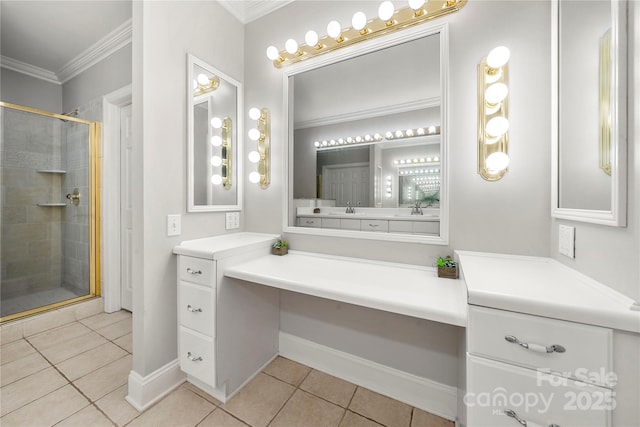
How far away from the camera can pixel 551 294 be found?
73 centimetres

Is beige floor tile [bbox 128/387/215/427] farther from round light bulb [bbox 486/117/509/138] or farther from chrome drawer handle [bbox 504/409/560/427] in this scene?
round light bulb [bbox 486/117/509/138]

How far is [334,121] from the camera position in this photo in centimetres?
168

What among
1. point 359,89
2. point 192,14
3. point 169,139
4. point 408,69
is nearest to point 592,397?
point 408,69

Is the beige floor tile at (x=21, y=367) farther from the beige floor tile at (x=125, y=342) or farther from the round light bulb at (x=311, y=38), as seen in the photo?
the round light bulb at (x=311, y=38)

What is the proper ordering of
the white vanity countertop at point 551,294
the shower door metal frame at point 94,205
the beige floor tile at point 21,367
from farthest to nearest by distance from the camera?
1. the shower door metal frame at point 94,205
2. the beige floor tile at point 21,367
3. the white vanity countertop at point 551,294

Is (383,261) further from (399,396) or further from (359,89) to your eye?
(359,89)

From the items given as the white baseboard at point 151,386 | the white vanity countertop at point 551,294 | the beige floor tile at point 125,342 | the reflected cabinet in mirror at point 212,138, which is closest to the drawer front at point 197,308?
the white baseboard at point 151,386

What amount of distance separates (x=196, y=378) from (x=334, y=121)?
74.4 inches

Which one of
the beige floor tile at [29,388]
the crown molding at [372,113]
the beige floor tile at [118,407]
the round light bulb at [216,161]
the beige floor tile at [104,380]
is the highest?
the crown molding at [372,113]

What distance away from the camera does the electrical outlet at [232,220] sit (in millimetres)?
1880

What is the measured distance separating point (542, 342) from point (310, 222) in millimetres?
1316

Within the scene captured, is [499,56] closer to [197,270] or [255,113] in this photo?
[255,113]

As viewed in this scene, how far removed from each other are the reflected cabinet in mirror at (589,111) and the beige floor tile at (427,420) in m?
1.17

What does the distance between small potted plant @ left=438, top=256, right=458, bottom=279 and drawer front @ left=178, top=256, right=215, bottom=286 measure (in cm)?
121
